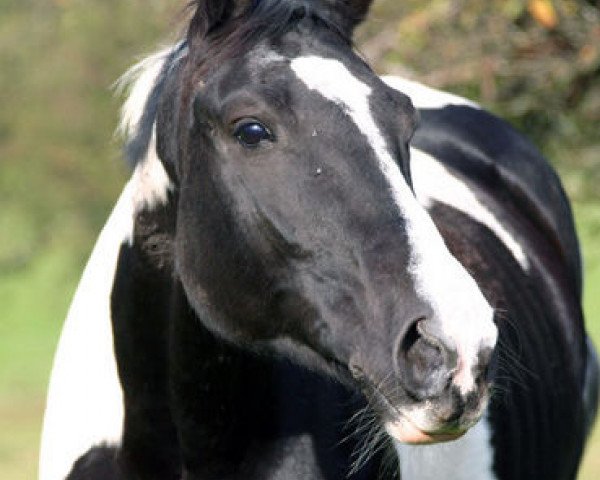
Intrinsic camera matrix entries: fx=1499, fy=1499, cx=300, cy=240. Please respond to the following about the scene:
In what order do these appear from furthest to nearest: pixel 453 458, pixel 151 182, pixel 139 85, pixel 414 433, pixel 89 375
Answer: pixel 453 458 → pixel 89 375 → pixel 139 85 → pixel 151 182 → pixel 414 433

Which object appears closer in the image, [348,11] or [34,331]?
[348,11]

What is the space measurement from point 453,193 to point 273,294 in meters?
1.91

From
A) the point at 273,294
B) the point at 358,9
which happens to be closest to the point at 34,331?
the point at 358,9

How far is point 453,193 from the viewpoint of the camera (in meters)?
4.95

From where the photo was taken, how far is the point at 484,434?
412 cm

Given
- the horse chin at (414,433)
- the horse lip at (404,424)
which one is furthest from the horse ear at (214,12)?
the horse chin at (414,433)

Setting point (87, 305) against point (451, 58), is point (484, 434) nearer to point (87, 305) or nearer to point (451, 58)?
point (87, 305)

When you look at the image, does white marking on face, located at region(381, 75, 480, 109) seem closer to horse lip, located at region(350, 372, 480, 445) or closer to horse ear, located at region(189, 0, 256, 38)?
horse ear, located at region(189, 0, 256, 38)

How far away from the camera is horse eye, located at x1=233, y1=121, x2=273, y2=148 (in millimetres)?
3092

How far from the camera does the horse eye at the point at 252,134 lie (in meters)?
3.09

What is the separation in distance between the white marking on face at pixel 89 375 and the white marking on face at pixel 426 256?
69 centimetres

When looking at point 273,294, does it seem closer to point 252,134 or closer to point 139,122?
point 252,134

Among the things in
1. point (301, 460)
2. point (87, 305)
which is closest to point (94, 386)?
point (87, 305)

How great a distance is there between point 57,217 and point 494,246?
8.86 m
